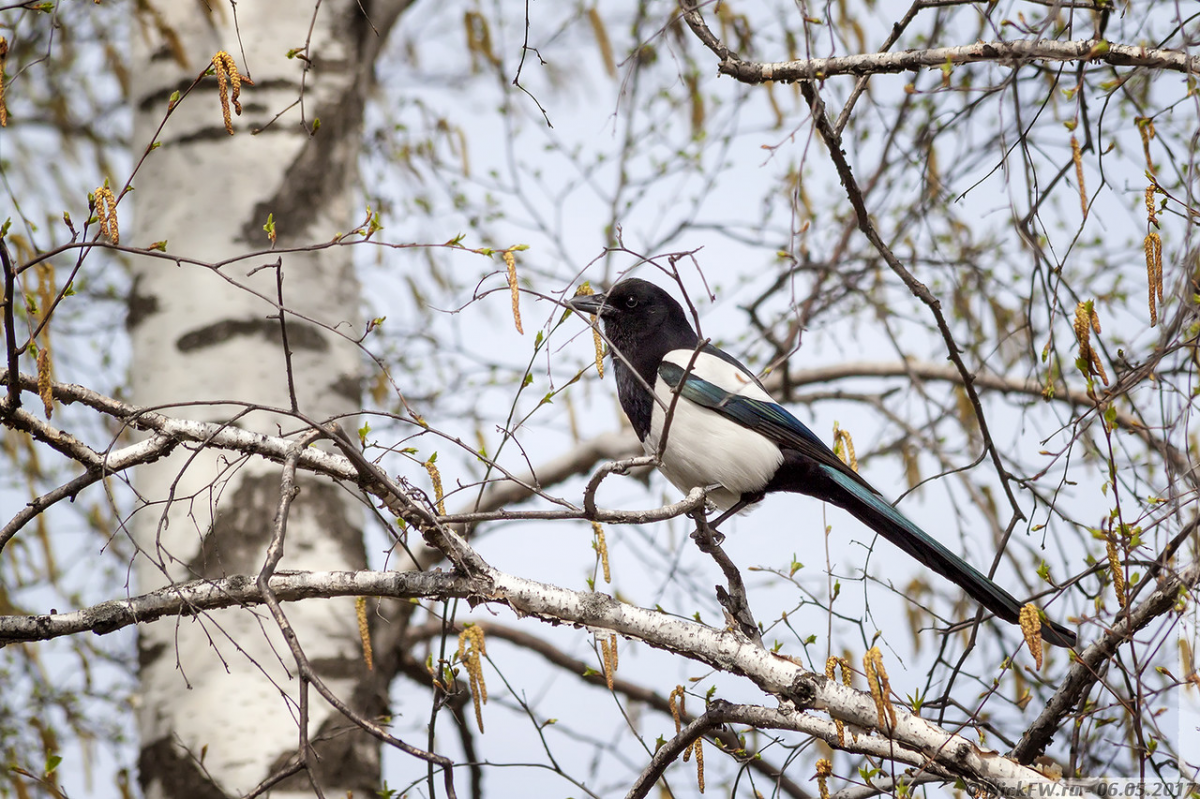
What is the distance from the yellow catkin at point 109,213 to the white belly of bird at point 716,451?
1796 millimetres

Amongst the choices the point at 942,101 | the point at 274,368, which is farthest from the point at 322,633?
the point at 942,101

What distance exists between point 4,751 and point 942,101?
4728mm

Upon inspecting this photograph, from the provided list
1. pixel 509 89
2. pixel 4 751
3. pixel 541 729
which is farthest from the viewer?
pixel 509 89

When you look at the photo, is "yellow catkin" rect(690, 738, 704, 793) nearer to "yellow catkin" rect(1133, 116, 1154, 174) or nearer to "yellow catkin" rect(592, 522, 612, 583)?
"yellow catkin" rect(592, 522, 612, 583)

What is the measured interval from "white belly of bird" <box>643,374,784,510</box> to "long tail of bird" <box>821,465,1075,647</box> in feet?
0.64

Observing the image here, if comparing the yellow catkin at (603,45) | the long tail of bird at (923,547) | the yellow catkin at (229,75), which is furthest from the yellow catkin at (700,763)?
the yellow catkin at (603,45)

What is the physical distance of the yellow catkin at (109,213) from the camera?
179cm

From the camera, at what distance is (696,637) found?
2.13 m

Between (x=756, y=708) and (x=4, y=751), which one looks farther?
(x=4, y=751)

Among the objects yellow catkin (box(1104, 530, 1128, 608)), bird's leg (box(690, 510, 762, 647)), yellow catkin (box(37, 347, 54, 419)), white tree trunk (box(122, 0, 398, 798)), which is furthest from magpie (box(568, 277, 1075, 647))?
yellow catkin (box(37, 347, 54, 419))

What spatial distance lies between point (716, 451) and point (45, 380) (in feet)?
6.48

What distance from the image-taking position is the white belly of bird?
332cm

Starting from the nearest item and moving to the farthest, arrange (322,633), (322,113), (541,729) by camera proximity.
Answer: (541,729) < (322,633) < (322,113)

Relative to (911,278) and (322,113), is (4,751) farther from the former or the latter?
(911,278)
